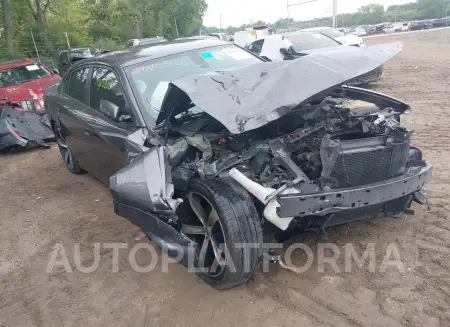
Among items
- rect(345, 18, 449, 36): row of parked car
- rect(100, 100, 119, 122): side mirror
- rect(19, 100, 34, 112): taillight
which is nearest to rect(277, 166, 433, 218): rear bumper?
rect(100, 100, 119, 122): side mirror

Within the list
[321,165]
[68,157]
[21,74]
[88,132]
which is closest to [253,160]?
[321,165]

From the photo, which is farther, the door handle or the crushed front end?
the door handle

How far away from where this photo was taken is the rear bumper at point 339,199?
8.71ft

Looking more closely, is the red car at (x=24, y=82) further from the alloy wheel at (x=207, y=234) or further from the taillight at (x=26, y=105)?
the alloy wheel at (x=207, y=234)

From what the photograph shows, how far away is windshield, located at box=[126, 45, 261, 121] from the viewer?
3.78 meters

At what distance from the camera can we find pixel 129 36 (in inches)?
1428

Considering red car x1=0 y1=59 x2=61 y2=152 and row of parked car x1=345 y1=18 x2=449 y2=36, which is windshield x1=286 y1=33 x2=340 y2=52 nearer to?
red car x1=0 y1=59 x2=61 y2=152

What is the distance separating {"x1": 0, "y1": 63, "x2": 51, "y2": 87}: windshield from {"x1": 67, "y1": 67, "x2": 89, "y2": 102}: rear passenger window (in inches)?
192

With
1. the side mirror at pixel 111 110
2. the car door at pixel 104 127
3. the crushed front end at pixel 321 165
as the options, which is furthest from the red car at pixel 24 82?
the crushed front end at pixel 321 165

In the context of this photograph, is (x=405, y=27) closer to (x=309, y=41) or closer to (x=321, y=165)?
(x=309, y=41)

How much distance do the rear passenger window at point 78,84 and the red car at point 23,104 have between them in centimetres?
302

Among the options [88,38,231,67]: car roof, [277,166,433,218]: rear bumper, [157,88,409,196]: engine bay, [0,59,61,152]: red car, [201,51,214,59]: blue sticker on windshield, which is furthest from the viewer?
[0,59,61,152]: red car

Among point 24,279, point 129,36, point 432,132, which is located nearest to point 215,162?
point 24,279

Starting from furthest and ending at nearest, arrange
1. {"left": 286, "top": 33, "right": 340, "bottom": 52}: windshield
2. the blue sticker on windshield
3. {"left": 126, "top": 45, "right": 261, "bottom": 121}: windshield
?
1. {"left": 286, "top": 33, "right": 340, "bottom": 52}: windshield
2. the blue sticker on windshield
3. {"left": 126, "top": 45, "right": 261, "bottom": 121}: windshield
